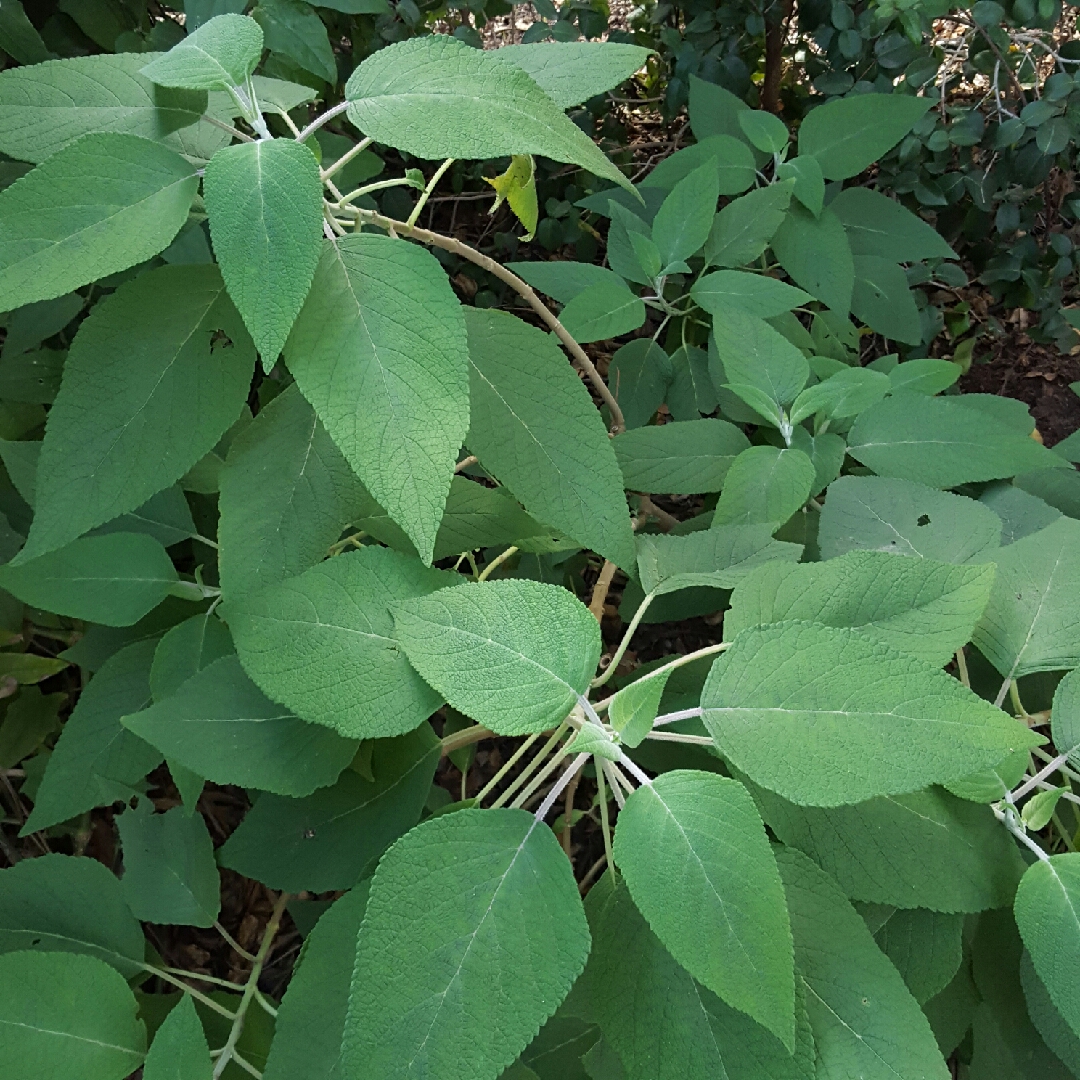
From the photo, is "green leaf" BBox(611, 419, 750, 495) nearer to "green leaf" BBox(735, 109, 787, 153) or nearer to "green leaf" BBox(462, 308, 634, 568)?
"green leaf" BBox(462, 308, 634, 568)

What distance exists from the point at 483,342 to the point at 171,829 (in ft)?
2.20

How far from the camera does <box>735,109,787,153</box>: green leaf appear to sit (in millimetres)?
1487

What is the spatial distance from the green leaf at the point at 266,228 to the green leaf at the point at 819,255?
1.08m

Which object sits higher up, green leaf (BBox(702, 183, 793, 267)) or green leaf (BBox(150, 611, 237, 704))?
green leaf (BBox(702, 183, 793, 267))

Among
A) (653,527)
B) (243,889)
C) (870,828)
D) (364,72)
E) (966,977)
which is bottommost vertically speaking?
(243,889)

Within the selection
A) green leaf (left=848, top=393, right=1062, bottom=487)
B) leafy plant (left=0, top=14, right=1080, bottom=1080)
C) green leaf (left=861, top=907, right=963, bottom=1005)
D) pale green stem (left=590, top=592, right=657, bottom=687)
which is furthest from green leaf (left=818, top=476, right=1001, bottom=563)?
green leaf (left=861, top=907, right=963, bottom=1005)

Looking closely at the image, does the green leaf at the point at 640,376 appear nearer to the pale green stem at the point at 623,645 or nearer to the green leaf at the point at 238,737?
the pale green stem at the point at 623,645

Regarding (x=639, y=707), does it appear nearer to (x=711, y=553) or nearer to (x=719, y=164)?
(x=711, y=553)

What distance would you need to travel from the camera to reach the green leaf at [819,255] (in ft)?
4.78

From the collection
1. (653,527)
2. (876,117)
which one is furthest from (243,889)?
(876,117)

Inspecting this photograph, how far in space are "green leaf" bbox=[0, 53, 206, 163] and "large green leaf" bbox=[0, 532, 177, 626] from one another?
1.28ft

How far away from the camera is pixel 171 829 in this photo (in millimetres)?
964

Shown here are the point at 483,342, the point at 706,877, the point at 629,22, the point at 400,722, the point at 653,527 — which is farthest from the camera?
the point at 629,22

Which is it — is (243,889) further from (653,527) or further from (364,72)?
(364,72)
